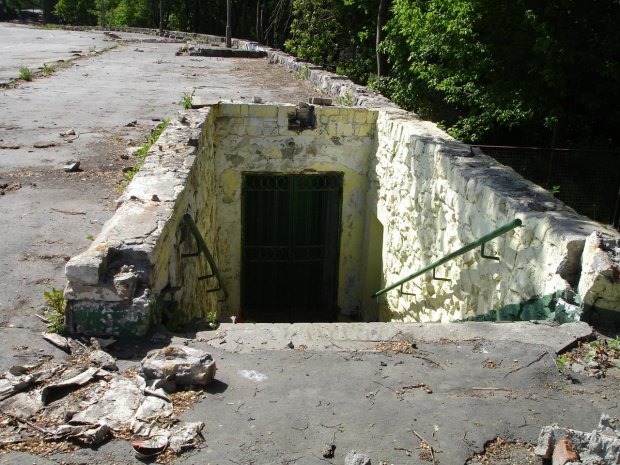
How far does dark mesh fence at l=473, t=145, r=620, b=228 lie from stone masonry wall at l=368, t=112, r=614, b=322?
2.42 m

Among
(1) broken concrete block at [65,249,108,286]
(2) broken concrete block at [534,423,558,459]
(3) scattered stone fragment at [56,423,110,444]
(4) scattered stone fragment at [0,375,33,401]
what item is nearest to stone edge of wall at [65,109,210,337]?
(1) broken concrete block at [65,249,108,286]

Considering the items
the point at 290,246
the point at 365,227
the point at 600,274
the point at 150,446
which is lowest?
the point at 290,246

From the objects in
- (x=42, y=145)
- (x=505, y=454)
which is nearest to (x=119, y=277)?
(x=505, y=454)

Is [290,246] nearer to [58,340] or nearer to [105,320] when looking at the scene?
[105,320]

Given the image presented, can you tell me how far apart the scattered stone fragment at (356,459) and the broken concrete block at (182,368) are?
3.08 ft

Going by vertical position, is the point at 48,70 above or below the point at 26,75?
above

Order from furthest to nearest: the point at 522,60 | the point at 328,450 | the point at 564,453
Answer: the point at 522,60 → the point at 328,450 → the point at 564,453

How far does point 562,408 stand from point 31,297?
11.0 ft

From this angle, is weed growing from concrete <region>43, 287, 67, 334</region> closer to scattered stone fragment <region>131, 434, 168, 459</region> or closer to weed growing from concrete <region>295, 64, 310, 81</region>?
scattered stone fragment <region>131, 434, 168, 459</region>

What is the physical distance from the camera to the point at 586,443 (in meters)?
2.73

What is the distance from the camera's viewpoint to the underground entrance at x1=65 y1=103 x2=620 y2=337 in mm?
4016

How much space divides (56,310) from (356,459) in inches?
89.0

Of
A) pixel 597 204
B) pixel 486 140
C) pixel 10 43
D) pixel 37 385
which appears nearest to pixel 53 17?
pixel 10 43

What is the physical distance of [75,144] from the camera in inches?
324
